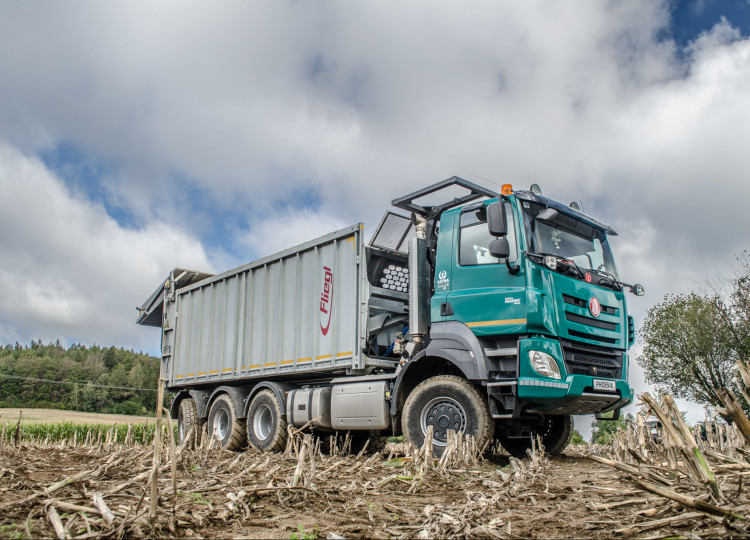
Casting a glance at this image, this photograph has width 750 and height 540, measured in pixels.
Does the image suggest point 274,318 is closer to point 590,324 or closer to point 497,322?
point 497,322

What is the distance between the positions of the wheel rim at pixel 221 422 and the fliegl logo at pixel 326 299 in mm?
3498

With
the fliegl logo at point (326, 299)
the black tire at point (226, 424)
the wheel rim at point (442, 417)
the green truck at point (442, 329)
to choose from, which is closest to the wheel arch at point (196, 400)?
the black tire at point (226, 424)

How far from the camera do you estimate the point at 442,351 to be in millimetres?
7855

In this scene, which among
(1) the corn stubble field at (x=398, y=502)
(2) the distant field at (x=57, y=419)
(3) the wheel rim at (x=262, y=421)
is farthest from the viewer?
(2) the distant field at (x=57, y=419)

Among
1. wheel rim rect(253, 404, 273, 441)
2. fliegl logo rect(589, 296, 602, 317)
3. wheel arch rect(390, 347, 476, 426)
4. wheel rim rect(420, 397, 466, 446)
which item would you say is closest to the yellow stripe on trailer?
wheel arch rect(390, 347, 476, 426)

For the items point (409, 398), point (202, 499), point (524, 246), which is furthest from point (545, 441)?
point (202, 499)

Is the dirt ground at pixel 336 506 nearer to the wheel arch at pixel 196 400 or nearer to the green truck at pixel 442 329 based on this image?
the green truck at pixel 442 329

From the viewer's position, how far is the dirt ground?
337 centimetres

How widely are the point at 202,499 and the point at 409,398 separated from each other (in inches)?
167

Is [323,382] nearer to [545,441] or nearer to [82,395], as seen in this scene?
[545,441]

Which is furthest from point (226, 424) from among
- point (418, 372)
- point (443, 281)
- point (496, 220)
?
point (496, 220)

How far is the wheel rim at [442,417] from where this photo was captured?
300 inches

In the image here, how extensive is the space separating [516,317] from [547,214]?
1.66m

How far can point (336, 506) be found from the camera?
14.3 feet
